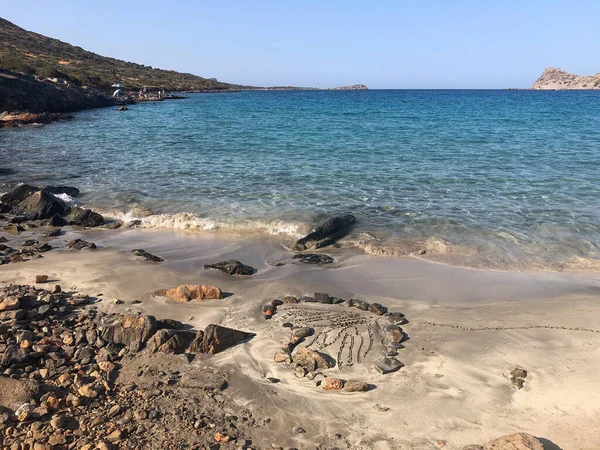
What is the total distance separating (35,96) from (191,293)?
46.7m

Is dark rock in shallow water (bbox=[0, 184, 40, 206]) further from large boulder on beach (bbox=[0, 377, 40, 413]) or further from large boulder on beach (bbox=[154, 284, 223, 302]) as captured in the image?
large boulder on beach (bbox=[0, 377, 40, 413])

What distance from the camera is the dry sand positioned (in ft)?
17.0

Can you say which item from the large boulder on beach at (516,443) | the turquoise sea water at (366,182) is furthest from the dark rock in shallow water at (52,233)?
the large boulder on beach at (516,443)

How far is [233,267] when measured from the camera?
385 inches

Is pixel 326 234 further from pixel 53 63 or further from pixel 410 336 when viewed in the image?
pixel 53 63

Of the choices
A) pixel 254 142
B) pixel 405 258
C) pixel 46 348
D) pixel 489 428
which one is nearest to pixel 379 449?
pixel 489 428

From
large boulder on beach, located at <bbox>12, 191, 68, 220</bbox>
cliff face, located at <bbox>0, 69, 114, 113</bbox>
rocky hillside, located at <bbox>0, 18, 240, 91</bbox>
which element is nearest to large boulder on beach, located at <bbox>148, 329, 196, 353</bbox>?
large boulder on beach, located at <bbox>12, 191, 68, 220</bbox>

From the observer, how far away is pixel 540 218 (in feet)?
44.1

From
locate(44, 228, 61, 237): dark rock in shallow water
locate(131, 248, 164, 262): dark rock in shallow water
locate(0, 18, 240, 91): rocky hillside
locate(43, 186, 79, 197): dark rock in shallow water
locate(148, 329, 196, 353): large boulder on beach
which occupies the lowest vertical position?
locate(44, 228, 61, 237): dark rock in shallow water

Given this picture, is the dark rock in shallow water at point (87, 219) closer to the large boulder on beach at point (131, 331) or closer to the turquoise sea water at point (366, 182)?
the turquoise sea water at point (366, 182)

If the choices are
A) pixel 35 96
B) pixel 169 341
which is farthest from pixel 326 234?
pixel 35 96

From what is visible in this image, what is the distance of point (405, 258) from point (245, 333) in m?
5.42

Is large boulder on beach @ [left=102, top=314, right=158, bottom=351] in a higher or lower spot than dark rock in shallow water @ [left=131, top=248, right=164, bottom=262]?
higher

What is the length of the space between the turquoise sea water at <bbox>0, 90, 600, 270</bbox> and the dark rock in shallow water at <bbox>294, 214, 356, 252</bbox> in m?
0.43
